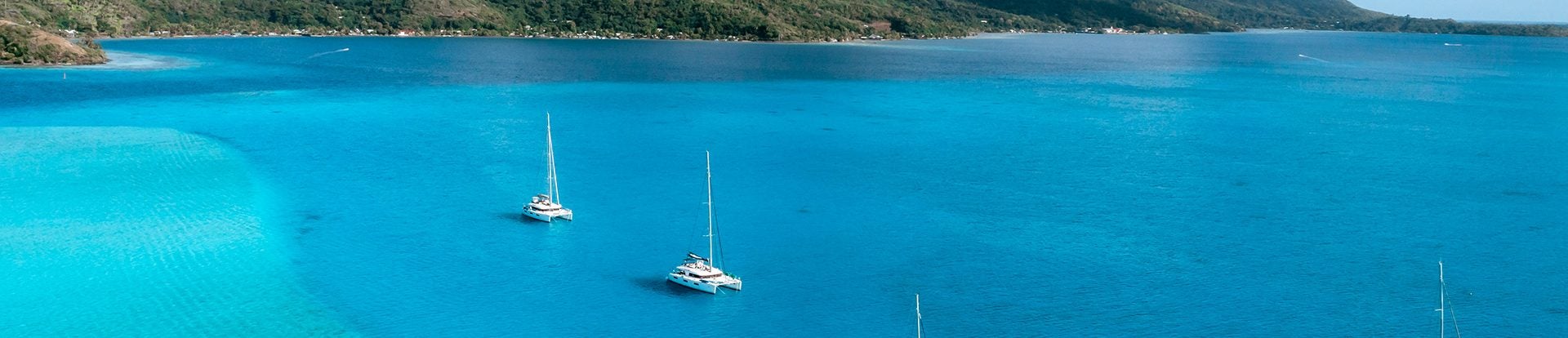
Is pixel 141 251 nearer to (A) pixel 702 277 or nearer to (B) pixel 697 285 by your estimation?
(B) pixel 697 285

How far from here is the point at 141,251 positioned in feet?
110

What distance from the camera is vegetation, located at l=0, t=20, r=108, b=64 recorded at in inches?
3565

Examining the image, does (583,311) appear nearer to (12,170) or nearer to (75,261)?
(75,261)

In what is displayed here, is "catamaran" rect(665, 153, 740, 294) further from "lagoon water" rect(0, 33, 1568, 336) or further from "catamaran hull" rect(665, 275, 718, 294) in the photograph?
"lagoon water" rect(0, 33, 1568, 336)

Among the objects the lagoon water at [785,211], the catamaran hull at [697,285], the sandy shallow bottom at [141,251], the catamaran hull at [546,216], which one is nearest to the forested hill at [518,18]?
the lagoon water at [785,211]

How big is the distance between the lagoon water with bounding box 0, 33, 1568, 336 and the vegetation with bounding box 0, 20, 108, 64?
509 inches

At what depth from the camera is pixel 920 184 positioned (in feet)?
143

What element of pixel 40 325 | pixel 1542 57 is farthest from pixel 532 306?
pixel 1542 57

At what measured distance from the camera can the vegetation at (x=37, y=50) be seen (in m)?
90.6

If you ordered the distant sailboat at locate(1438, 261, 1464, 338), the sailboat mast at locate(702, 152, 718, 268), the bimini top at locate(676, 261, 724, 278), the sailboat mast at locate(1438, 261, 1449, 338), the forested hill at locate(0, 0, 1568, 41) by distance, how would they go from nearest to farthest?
the distant sailboat at locate(1438, 261, 1464, 338)
the sailboat mast at locate(1438, 261, 1449, 338)
the bimini top at locate(676, 261, 724, 278)
the sailboat mast at locate(702, 152, 718, 268)
the forested hill at locate(0, 0, 1568, 41)

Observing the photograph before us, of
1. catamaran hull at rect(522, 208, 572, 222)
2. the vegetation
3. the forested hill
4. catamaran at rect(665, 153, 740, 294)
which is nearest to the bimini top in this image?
catamaran at rect(665, 153, 740, 294)

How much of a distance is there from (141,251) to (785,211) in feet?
56.0

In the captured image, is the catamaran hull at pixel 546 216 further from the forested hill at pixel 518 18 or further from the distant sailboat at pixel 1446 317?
the forested hill at pixel 518 18

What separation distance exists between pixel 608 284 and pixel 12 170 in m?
25.9
